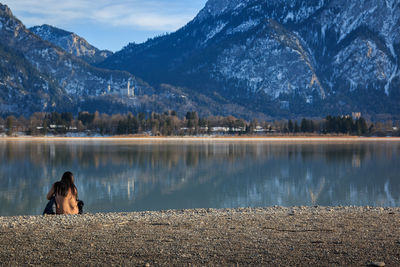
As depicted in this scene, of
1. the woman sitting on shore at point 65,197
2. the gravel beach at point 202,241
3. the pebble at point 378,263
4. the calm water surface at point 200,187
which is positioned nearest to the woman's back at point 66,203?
the woman sitting on shore at point 65,197

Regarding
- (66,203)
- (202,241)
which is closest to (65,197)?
(66,203)

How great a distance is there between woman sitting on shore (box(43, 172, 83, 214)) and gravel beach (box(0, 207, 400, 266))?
0.59m

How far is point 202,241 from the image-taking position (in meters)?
12.5

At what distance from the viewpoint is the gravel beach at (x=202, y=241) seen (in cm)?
1064

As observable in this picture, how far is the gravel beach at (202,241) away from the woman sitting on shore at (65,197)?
59 cm

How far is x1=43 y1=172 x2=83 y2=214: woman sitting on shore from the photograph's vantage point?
15984mm

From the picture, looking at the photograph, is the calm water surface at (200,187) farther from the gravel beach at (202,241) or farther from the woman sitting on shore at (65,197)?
the gravel beach at (202,241)

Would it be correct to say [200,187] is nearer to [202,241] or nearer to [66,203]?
[66,203]

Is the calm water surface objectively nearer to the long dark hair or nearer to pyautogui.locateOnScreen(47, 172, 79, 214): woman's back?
pyautogui.locateOnScreen(47, 172, 79, 214): woman's back

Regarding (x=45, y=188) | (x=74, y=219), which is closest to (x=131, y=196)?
(x=45, y=188)

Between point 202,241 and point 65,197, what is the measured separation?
6.72m

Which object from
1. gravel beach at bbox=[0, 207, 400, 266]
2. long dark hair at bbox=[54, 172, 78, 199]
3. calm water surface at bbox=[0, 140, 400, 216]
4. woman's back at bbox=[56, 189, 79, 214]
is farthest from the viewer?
calm water surface at bbox=[0, 140, 400, 216]

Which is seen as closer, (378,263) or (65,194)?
(378,263)

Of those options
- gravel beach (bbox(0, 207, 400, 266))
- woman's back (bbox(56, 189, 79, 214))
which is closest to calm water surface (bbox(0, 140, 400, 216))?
woman's back (bbox(56, 189, 79, 214))
